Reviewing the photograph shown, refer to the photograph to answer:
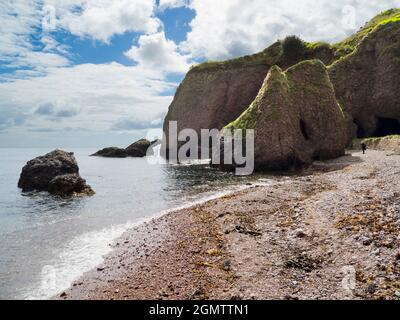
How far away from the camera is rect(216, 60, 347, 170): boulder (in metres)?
49.1

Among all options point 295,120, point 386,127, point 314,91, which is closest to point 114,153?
point 314,91

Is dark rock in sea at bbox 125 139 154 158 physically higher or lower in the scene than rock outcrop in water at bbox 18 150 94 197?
higher

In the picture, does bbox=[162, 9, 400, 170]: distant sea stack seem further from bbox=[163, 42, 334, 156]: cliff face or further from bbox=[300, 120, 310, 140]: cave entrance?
bbox=[300, 120, 310, 140]: cave entrance

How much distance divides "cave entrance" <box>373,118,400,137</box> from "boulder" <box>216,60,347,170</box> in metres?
28.1

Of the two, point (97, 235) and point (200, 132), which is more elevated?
point (200, 132)

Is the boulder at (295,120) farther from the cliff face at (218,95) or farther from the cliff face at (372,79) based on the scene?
the cliff face at (218,95)

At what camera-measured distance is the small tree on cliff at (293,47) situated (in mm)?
94438

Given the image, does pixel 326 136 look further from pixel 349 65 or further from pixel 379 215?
pixel 379 215

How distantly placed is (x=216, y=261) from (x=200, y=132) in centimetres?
8627

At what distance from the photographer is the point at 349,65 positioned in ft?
265

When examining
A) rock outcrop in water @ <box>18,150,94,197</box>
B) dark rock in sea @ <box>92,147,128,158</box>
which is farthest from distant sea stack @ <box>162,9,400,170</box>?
rock outcrop in water @ <box>18,150,94,197</box>

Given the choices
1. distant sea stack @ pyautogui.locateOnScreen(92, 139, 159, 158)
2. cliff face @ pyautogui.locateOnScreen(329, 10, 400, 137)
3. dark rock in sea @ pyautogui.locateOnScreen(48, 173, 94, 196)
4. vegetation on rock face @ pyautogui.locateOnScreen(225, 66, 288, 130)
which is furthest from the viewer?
distant sea stack @ pyautogui.locateOnScreen(92, 139, 159, 158)

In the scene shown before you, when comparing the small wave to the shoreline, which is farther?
the small wave
